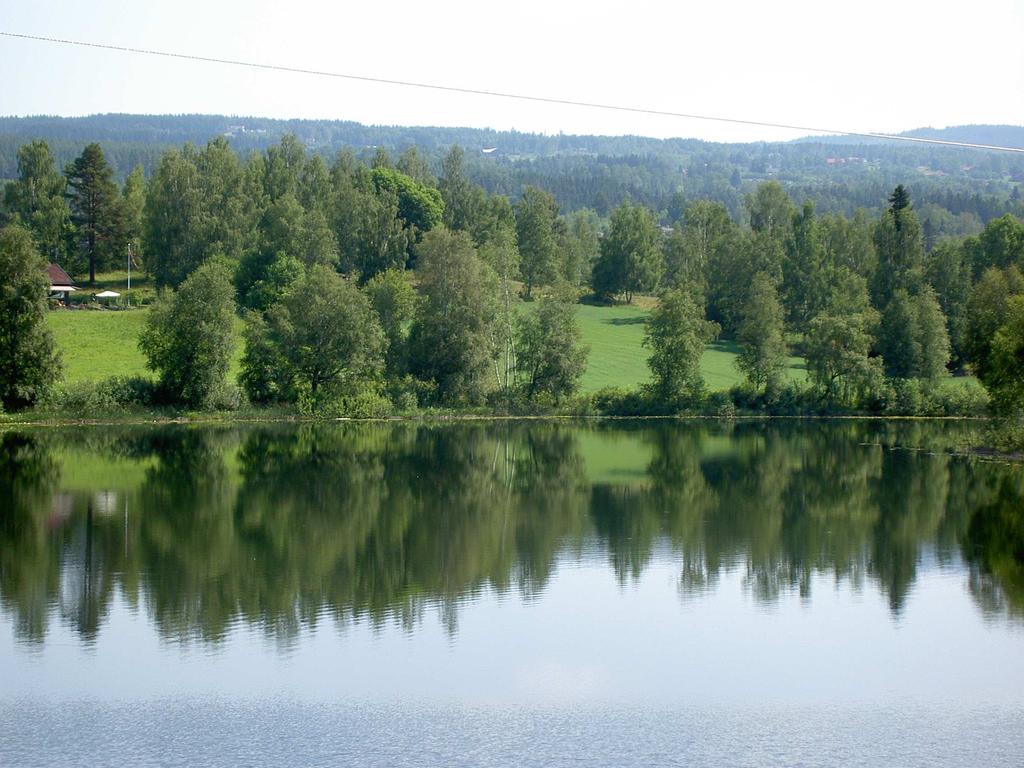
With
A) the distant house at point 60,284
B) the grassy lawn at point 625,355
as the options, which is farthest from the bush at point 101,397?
the distant house at point 60,284

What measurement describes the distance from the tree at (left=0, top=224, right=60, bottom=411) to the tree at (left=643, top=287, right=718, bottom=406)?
33.3 meters

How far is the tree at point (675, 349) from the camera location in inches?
2790

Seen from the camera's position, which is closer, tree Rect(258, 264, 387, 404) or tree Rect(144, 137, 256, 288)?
tree Rect(258, 264, 387, 404)

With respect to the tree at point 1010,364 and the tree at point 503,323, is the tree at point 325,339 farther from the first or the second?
the tree at point 1010,364

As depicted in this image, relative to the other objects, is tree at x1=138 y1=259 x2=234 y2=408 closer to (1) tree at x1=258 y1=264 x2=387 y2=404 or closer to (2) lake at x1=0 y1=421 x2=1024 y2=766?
(1) tree at x1=258 y1=264 x2=387 y2=404

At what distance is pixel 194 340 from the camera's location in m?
62.9

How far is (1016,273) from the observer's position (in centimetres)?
6525

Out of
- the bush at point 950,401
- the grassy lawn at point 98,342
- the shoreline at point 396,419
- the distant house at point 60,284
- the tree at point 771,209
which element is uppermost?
the tree at point 771,209

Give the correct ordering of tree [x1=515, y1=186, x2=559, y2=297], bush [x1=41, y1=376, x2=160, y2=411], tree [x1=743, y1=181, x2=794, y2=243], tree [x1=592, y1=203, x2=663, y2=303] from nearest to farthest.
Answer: bush [x1=41, y1=376, x2=160, y2=411]
tree [x1=515, y1=186, x2=559, y2=297]
tree [x1=592, y1=203, x2=663, y2=303]
tree [x1=743, y1=181, x2=794, y2=243]

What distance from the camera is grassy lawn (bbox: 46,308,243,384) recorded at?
67.1 m

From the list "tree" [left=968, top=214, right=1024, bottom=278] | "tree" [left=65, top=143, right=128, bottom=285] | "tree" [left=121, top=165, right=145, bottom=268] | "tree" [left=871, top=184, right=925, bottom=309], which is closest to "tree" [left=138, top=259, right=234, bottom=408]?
"tree" [left=121, top=165, right=145, bottom=268]

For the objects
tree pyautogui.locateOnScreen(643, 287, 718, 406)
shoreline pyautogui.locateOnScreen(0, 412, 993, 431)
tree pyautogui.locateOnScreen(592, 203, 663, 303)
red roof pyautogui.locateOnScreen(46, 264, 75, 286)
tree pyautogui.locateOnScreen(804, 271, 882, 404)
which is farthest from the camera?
tree pyautogui.locateOnScreen(592, 203, 663, 303)

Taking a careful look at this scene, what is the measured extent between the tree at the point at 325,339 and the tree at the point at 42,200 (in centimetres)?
3626

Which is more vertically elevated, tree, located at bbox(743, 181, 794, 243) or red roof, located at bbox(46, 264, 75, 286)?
tree, located at bbox(743, 181, 794, 243)
